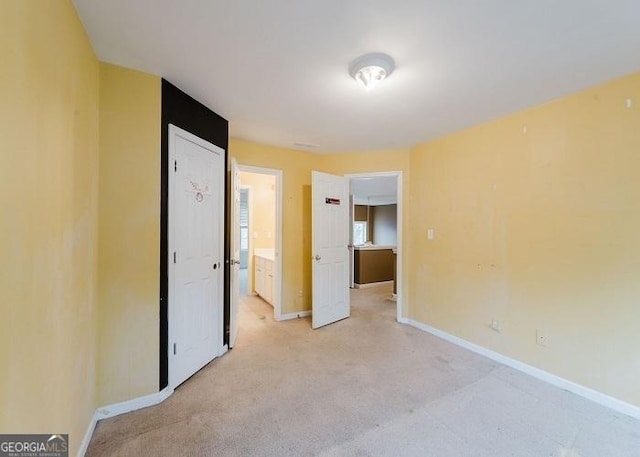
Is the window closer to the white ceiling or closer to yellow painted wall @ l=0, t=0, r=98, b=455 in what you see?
the white ceiling

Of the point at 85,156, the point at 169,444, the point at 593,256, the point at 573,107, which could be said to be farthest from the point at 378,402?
the point at 573,107

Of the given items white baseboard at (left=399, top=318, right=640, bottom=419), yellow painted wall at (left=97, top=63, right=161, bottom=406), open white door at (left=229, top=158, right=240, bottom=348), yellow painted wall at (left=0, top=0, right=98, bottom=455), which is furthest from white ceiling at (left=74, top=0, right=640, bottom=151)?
white baseboard at (left=399, top=318, right=640, bottom=419)

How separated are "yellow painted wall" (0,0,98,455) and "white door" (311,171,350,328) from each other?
2.39 m

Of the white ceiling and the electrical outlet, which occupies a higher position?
the white ceiling

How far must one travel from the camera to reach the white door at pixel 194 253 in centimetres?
224

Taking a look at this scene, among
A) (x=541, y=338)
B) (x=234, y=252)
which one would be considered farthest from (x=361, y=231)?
(x=541, y=338)

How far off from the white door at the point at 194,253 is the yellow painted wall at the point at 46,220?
0.54m

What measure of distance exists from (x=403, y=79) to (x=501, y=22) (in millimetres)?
683

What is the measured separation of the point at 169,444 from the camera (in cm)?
168

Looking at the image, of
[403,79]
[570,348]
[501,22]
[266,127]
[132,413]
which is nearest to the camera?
[501,22]

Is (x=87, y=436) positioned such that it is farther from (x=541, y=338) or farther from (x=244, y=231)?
(x=244, y=231)

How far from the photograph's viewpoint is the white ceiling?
1457 millimetres

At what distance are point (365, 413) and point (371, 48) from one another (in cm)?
246

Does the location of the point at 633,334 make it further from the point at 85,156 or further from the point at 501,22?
the point at 85,156
